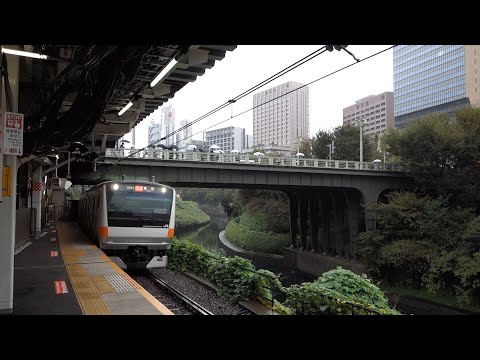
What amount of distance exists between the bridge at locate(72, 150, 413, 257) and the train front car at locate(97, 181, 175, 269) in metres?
10.8

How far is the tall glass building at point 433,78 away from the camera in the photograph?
2210 inches

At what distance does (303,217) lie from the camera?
35500 mm

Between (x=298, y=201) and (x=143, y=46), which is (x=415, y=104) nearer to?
(x=298, y=201)

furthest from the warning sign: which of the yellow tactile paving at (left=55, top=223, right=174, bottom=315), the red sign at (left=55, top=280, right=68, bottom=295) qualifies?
the red sign at (left=55, top=280, right=68, bottom=295)

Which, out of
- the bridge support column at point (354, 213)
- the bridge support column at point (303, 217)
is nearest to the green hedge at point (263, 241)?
the bridge support column at point (303, 217)

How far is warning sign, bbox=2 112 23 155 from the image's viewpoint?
17.8ft

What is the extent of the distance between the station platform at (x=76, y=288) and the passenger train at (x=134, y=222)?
657 mm

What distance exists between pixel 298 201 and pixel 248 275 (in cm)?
2731

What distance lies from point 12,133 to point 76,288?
10.6ft

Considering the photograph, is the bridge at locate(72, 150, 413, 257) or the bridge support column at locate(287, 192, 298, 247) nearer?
Answer: the bridge at locate(72, 150, 413, 257)

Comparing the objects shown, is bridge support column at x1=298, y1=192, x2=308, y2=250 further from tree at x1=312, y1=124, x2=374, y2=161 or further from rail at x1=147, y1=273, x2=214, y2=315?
rail at x1=147, y1=273, x2=214, y2=315

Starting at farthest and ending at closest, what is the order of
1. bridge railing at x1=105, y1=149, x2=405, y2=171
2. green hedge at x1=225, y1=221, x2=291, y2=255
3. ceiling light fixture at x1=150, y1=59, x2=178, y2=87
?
green hedge at x1=225, y1=221, x2=291, y2=255 → bridge railing at x1=105, y1=149, x2=405, y2=171 → ceiling light fixture at x1=150, y1=59, x2=178, y2=87

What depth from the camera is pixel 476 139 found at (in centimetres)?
2514

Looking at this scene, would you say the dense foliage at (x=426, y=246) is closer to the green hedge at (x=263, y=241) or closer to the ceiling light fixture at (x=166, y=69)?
the green hedge at (x=263, y=241)
